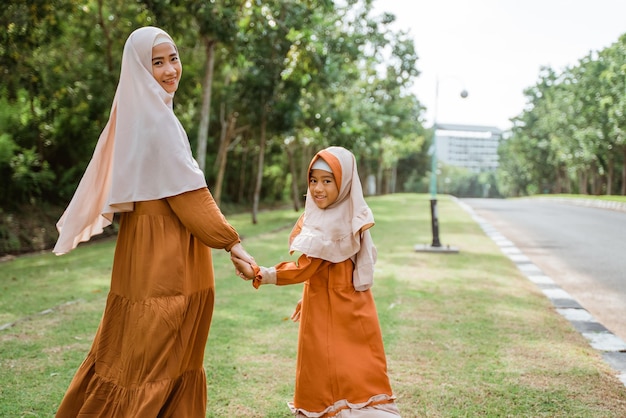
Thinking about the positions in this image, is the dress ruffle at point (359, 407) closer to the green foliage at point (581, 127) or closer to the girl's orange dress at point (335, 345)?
the girl's orange dress at point (335, 345)

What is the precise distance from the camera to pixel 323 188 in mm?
3410

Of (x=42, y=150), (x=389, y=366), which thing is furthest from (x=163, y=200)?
(x=42, y=150)

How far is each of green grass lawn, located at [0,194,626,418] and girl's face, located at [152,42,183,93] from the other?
2022 mm

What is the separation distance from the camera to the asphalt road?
7.29 meters

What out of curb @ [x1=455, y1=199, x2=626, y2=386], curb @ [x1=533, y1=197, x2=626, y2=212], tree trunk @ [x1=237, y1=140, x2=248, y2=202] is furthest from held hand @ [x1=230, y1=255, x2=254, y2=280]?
curb @ [x1=533, y1=197, x2=626, y2=212]

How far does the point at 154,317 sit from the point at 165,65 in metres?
1.21

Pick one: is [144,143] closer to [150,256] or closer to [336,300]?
[150,256]

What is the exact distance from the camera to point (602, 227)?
16250 millimetres

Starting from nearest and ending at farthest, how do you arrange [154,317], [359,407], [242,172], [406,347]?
[154,317]
[359,407]
[406,347]
[242,172]

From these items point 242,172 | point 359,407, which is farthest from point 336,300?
point 242,172

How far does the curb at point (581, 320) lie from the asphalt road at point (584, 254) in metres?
0.16

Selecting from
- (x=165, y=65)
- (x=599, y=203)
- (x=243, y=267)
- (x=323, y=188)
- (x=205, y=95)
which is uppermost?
(x=205, y=95)

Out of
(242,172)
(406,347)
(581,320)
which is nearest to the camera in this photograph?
(406,347)

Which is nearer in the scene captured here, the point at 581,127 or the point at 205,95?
the point at 205,95
